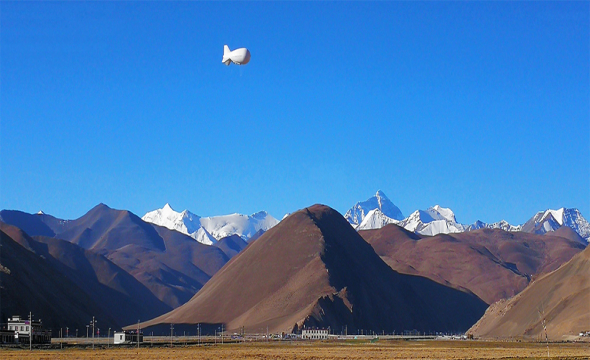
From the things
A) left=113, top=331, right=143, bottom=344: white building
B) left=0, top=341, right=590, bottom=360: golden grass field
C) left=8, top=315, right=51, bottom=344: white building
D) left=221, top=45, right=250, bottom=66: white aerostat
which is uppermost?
left=221, top=45, right=250, bottom=66: white aerostat

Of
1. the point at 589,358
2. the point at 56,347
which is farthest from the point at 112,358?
the point at 589,358

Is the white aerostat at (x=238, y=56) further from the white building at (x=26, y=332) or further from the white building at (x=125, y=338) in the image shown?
the white building at (x=26, y=332)

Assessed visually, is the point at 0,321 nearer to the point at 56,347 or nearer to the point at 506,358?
the point at 56,347

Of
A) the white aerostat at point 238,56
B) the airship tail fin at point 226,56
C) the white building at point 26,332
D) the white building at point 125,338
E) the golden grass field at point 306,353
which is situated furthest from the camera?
the white building at point 125,338

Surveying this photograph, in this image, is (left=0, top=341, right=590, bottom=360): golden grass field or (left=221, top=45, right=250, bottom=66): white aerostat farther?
(left=221, top=45, right=250, bottom=66): white aerostat

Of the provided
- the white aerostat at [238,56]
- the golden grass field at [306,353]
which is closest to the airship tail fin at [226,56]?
the white aerostat at [238,56]

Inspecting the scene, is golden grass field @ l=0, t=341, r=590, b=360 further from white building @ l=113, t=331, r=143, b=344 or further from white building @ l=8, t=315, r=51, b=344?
white building @ l=113, t=331, r=143, b=344

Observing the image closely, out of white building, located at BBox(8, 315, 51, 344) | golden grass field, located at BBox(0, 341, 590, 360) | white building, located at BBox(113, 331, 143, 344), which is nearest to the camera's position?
golden grass field, located at BBox(0, 341, 590, 360)

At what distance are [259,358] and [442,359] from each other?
22.6m

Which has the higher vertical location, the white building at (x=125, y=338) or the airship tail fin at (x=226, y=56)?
the airship tail fin at (x=226, y=56)

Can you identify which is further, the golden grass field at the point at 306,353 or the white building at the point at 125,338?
the white building at the point at 125,338

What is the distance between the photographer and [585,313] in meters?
193

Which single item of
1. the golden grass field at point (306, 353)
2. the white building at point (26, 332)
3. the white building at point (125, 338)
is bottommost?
the golden grass field at point (306, 353)

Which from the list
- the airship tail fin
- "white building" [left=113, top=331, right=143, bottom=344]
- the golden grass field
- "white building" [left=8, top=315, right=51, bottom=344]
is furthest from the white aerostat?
"white building" [left=8, top=315, right=51, bottom=344]
